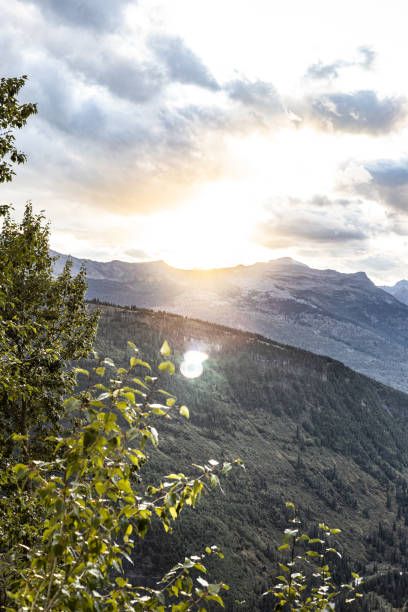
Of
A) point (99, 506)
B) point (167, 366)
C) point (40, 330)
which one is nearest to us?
point (167, 366)

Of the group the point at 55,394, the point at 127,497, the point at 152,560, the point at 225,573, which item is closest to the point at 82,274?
the point at 55,394

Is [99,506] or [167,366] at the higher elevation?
[167,366]

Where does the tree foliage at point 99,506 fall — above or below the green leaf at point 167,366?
below

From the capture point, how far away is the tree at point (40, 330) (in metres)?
17.4

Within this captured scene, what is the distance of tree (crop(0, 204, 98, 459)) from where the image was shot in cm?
1741

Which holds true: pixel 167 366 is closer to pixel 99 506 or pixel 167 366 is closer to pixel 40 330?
pixel 99 506

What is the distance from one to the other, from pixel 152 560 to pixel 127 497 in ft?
670

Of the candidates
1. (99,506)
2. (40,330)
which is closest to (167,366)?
(99,506)

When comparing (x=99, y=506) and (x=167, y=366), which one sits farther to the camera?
(x=99, y=506)

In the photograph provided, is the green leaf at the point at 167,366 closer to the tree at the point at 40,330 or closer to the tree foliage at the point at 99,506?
the tree foliage at the point at 99,506

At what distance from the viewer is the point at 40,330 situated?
63.8 ft

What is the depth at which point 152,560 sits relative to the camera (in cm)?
17825

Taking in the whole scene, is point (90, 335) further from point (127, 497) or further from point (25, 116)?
point (127, 497)

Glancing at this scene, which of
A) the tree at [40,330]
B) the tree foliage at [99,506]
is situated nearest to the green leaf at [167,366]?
the tree foliage at [99,506]
